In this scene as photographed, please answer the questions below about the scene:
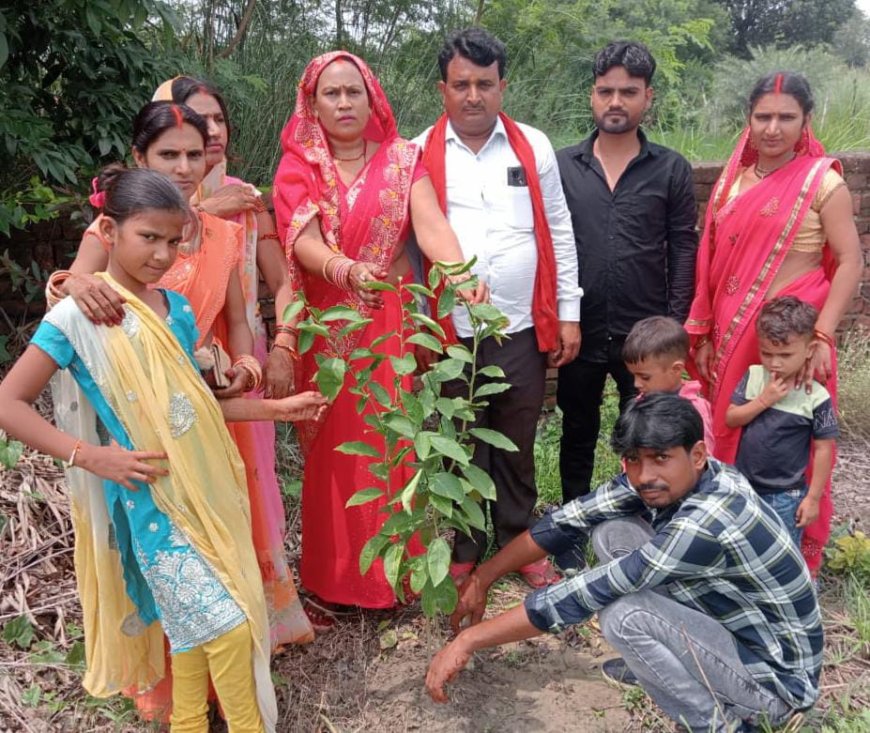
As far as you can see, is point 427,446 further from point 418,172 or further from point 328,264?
point 418,172

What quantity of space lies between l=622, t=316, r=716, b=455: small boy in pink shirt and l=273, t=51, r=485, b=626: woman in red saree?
589 millimetres

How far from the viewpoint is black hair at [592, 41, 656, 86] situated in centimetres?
274

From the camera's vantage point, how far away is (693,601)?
2166mm

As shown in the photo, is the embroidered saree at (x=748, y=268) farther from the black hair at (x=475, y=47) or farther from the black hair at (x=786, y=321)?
the black hair at (x=475, y=47)

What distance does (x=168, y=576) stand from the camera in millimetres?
1875

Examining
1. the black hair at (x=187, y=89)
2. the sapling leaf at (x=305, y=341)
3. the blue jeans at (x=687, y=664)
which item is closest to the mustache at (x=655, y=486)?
the blue jeans at (x=687, y=664)

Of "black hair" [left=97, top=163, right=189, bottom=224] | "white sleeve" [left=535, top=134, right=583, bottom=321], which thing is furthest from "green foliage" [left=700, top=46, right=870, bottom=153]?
"black hair" [left=97, top=163, right=189, bottom=224]

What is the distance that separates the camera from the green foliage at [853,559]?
9.82 feet

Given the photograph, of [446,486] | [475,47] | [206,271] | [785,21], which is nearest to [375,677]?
[446,486]

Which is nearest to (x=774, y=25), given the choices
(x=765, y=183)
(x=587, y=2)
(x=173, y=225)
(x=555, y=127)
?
(x=587, y=2)

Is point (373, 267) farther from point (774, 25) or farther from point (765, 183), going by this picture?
point (774, 25)

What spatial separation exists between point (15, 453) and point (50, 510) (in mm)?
261

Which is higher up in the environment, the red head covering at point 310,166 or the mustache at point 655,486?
the red head covering at point 310,166

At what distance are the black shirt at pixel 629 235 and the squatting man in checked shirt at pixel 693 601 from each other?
0.91m
